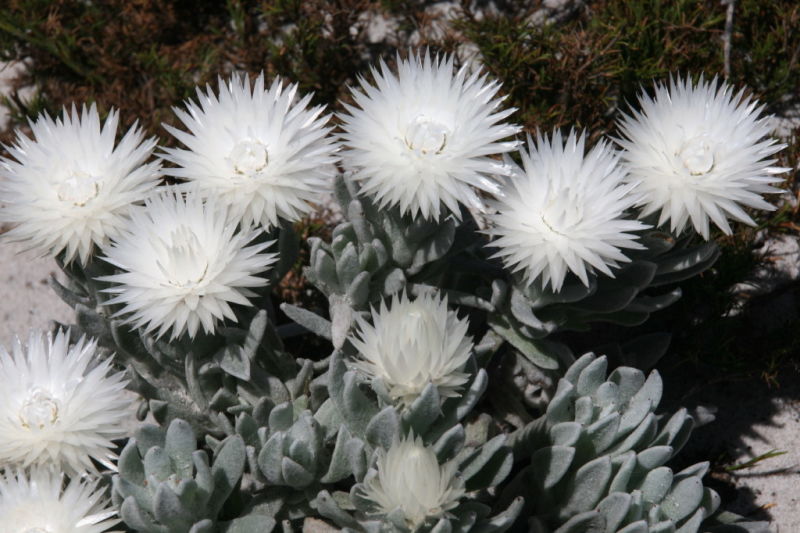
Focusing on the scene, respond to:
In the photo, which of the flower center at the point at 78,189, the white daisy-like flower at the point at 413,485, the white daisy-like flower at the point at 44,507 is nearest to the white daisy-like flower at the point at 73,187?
the flower center at the point at 78,189

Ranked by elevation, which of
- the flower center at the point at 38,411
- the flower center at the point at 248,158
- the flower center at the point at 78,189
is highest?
the flower center at the point at 248,158

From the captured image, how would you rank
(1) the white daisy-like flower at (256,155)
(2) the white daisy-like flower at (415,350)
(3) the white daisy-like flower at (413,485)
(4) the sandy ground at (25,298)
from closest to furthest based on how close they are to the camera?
(3) the white daisy-like flower at (413,485), (2) the white daisy-like flower at (415,350), (1) the white daisy-like flower at (256,155), (4) the sandy ground at (25,298)

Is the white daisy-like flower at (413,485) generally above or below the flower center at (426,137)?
below

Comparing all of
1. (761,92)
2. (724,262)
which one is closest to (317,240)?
(724,262)

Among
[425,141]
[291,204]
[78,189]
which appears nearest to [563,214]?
[425,141]

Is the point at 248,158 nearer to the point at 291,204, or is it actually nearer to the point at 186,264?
the point at 291,204

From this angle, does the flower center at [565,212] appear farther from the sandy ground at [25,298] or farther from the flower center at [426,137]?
the sandy ground at [25,298]

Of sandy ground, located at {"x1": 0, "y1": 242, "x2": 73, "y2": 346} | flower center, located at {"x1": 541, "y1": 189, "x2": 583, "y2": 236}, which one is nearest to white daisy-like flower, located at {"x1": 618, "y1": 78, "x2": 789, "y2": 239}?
flower center, located at {"x1": 541, "y1": 189, "x2": 583, "y2": 236}
